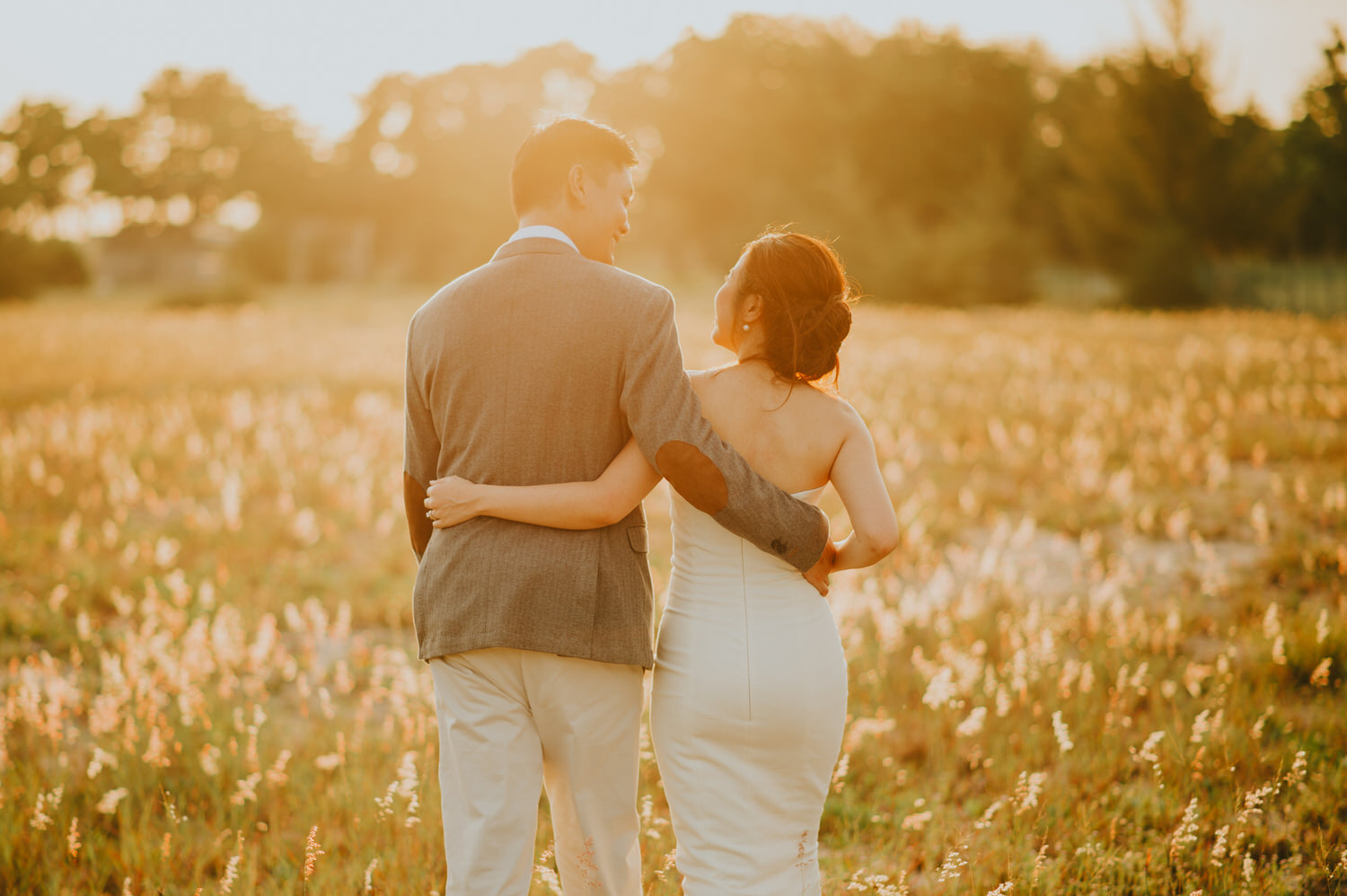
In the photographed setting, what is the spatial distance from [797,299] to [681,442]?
499 millimetres

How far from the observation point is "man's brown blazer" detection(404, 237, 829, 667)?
2408mm

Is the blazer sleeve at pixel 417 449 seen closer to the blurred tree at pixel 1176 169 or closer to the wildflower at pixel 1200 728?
the wildflower at pixel 1200 728

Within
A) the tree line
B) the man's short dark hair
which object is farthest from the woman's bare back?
the tree line

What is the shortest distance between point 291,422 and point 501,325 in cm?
1094

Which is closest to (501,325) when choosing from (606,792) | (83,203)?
(606,792)

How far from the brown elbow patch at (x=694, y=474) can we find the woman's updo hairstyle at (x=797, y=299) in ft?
1.20

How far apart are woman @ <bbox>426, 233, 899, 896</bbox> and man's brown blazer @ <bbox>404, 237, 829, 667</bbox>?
0.11m

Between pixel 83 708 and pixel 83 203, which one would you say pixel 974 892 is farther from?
pixel 83 203

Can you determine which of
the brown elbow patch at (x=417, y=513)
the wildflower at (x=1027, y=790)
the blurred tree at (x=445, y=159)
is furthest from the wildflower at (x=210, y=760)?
the blurred tree at (x=445, y=159)

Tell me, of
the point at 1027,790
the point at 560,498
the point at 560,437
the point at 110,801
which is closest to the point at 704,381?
the point at 560,437

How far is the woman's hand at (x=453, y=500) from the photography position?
245cm

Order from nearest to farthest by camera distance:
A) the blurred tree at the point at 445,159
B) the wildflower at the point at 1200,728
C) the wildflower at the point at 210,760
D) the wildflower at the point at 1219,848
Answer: the wildflower at the point at 1219,848 < the wildflower at the point at 1200,728 < the wildflower at the point at 210,760 < the blurred tree at the point at 445,159

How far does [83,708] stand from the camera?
498cm

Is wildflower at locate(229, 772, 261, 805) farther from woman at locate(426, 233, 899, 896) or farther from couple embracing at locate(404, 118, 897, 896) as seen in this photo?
woman at locate(426, 233, 899, 896)
